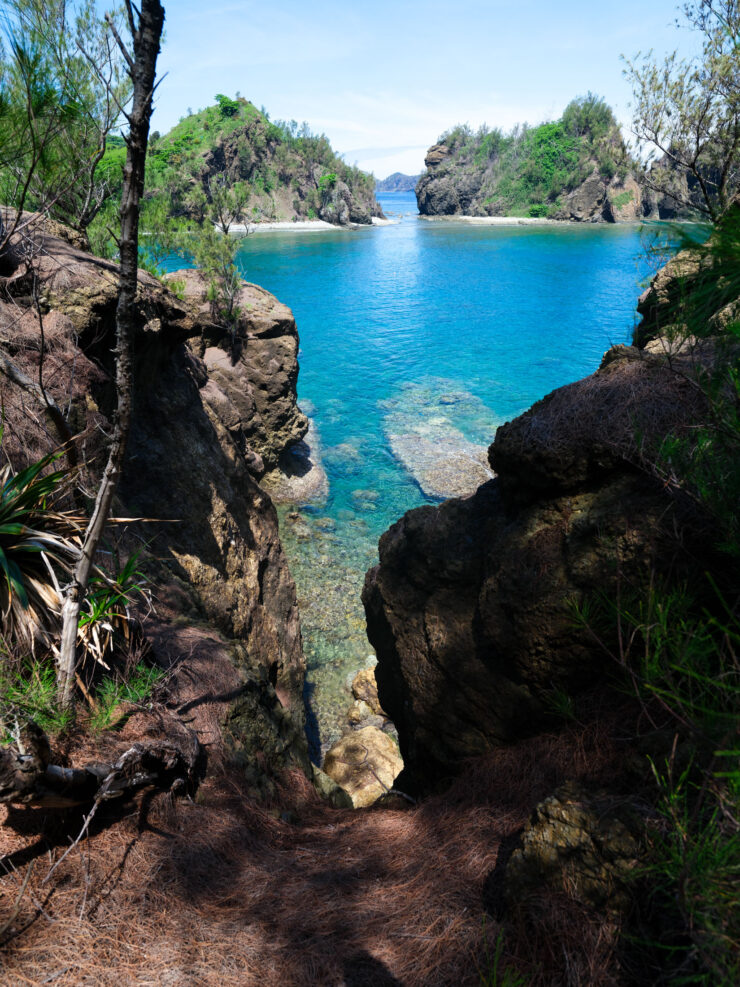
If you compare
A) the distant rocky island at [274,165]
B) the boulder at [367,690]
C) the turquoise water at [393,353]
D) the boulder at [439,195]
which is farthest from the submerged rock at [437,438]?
the boulder at [439,195]

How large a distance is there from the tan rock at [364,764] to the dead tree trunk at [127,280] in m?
5.85

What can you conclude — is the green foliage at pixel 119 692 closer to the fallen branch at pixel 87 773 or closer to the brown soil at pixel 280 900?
the brown soil at pixel 280 900

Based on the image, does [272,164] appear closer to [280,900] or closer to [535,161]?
[535,161]

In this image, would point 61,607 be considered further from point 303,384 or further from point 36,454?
point 303,384

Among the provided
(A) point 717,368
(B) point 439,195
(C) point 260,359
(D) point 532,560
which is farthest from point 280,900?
(B) point 439,195

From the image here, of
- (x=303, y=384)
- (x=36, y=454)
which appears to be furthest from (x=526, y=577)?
(x=303, y=384)

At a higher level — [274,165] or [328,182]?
[274,165]

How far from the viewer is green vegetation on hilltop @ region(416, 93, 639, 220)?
87.2 m

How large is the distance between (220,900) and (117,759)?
108cm

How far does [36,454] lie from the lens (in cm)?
527

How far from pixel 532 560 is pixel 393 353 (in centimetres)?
2773

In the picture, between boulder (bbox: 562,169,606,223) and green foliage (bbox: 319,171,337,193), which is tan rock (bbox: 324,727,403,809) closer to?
green foliage (bbox: 319,171,337,193)

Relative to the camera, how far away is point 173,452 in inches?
321

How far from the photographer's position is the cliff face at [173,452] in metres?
6.00
